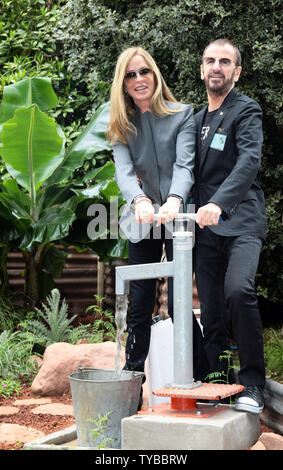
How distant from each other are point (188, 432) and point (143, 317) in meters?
0.87

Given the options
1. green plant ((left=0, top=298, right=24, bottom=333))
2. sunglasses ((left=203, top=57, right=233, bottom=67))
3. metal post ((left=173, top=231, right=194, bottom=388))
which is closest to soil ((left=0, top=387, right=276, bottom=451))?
metal post ((left=173, top=231, right=194, bottom=388))

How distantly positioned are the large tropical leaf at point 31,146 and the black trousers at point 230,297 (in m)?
2.37

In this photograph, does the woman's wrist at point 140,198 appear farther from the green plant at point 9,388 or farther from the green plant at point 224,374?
the green plant at point 9,388

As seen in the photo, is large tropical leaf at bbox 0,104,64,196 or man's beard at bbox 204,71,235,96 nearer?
man's beard at bbox 204,71,235,96

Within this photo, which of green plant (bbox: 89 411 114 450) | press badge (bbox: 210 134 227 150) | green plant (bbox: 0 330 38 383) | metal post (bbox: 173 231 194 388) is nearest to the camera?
metal post (bbox: 173 231 194 388)

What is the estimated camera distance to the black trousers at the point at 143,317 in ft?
10.5

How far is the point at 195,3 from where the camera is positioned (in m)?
5.21

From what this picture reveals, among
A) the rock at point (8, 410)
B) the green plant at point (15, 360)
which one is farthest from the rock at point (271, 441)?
the green plant at point (15, 360)

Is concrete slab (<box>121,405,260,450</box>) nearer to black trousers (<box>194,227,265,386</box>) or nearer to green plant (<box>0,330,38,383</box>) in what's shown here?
black trousers (<box>194,227,265,386</box>)

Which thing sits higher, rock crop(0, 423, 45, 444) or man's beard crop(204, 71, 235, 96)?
man's beard crop(204, 71, 235, 96)

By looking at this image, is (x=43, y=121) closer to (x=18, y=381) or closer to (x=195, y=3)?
(x=195, y=3)

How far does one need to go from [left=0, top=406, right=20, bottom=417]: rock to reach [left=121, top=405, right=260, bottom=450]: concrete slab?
149 cm

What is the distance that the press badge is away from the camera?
2998 millimetres
